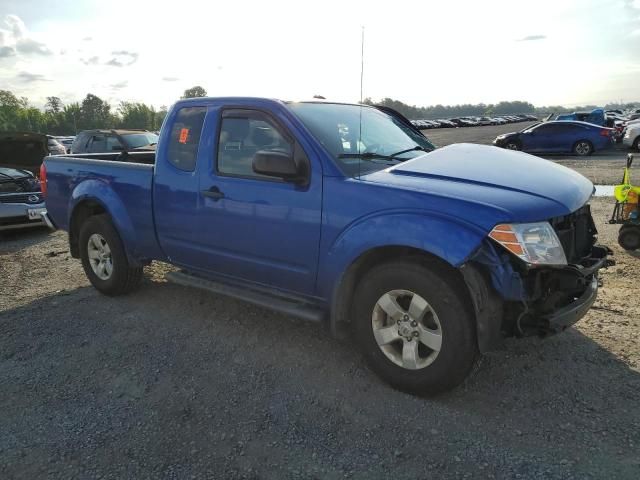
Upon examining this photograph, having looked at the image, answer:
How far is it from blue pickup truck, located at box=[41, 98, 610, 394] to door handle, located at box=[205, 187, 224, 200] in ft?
0.04

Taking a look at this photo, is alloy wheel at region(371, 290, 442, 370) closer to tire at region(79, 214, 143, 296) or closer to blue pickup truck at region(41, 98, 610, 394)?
blue pickup truck at region(41, 98, 610, 394)

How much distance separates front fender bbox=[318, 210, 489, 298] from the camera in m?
2.76

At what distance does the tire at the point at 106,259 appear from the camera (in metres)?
4.89

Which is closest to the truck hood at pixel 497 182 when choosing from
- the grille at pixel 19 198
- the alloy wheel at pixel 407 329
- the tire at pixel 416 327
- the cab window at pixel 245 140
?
the tire at pixel 416 327

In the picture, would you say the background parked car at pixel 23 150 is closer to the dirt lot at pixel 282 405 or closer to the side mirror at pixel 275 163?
the dirt lot at pixel 282 405

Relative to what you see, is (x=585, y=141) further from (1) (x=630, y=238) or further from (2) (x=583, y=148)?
(1) (x=630, y=238)

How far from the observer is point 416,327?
3043mm

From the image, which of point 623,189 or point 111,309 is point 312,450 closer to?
point 111,309

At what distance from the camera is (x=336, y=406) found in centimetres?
309

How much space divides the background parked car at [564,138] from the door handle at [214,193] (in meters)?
18.4

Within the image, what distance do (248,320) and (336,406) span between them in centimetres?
157

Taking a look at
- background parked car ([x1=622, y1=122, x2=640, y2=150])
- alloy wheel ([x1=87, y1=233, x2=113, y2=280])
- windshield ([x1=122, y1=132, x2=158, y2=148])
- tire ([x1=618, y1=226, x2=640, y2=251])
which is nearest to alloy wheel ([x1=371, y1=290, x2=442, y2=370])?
alloy wheel ([x1=87, y1=233, x2=113, y2=280])

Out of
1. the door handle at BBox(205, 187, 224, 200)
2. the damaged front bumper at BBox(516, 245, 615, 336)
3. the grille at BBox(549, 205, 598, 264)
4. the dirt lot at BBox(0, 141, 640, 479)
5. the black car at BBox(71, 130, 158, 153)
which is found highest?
the black car at BBox(71, 130, 158, 153)

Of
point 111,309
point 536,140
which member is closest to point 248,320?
point 111,309
